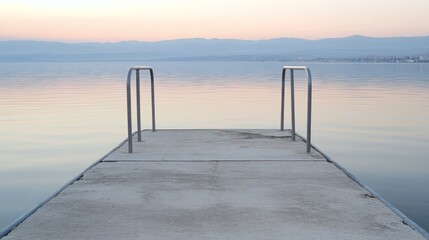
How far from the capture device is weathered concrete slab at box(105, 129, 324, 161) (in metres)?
6.70

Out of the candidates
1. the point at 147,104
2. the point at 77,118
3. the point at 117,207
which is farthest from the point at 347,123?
the point at 117,207

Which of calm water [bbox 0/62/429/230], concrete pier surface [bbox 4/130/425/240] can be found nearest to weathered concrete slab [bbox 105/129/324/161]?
concrete pier surface [bbox 4/130/425/240]

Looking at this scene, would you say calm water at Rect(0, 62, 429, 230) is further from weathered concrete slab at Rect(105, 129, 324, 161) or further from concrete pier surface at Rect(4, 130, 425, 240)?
concrete pier surface at Rect(4, 130, 425, 240)

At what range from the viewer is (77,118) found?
17734 millimetres

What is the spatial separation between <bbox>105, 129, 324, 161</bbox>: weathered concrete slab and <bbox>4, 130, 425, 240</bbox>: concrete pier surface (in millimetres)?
36

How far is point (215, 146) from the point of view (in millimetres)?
7570

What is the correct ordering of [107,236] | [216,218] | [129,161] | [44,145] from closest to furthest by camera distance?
[107,236] < [216,218] < [129,161] < [44,145]

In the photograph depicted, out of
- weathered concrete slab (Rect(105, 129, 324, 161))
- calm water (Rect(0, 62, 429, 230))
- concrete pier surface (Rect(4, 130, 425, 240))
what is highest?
concrete pier surface (Rect(4, 130, 425, 240))

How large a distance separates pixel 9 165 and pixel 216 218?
22.7 ft

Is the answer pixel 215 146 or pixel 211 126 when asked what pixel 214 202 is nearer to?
pixel 215 146

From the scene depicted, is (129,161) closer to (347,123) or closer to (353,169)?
(353,169)

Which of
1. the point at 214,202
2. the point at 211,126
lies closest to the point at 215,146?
the point at 214,202

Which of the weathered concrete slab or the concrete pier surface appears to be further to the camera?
the weathered concrete slab

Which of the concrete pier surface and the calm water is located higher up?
the concrete pier surface
